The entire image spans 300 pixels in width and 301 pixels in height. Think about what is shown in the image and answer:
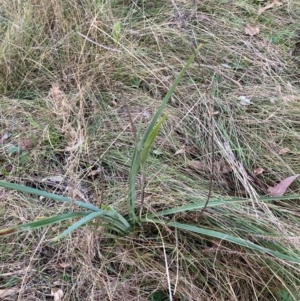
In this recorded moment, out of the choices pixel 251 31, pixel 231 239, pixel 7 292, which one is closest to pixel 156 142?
pixel 231 239

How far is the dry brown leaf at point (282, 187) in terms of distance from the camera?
4.68ft

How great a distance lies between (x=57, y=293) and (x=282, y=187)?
0.83m

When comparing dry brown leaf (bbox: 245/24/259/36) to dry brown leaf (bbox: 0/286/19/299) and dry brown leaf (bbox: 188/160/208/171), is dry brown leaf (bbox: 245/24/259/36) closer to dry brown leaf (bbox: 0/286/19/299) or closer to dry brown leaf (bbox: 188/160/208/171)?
dry brown leaf (bbox: 188/160/208/171)

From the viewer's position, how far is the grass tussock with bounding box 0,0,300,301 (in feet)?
3.92

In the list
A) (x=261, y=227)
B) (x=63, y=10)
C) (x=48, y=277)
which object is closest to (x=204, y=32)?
(x=63, y=10)

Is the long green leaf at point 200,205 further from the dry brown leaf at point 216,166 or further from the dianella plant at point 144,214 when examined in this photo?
the dry brown leaf at point 216,166

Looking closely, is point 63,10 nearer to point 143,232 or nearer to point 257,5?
point 257,5

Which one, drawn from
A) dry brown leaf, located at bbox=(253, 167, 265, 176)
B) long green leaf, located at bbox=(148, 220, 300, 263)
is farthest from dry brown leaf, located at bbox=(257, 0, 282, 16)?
long green leaf, located at bbox=(148, 220, 300, 263)

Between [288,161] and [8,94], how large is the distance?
123cm

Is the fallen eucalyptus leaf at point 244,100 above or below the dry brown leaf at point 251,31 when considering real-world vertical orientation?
below

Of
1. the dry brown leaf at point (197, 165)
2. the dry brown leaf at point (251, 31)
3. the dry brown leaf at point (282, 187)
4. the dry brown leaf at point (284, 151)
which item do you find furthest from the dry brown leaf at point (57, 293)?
the dry brown leaf at point (251, 31)

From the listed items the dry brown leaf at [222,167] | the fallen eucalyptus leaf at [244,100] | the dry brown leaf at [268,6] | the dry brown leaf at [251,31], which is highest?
the dry brown leaf at [268,6]

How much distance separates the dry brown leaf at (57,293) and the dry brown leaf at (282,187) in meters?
0.77

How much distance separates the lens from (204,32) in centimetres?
204
